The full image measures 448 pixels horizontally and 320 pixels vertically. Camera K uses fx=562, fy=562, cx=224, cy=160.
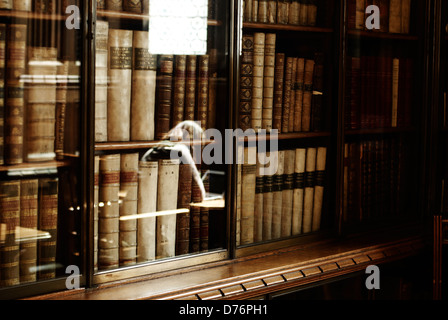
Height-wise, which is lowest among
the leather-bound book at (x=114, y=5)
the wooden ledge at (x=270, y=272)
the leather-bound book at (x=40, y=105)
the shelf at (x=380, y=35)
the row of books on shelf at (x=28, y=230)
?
the wooden ledge at (x=270, y=272)

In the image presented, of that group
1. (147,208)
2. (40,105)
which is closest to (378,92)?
(147,208)

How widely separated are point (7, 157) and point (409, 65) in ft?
5.98

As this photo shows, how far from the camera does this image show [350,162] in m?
2.43

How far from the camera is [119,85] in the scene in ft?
6.01

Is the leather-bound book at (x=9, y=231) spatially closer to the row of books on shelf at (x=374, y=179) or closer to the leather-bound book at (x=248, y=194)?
the leather-bound book at (x=248, y=194)

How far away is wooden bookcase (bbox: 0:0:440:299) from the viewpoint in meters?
1.73

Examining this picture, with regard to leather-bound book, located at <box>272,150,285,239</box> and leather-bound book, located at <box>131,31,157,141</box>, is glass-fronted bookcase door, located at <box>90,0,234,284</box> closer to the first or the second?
leather-bound book, located at <box>131,31,157,141</box>

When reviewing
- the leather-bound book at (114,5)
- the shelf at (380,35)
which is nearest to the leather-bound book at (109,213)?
the leather-bound book at (114,5)

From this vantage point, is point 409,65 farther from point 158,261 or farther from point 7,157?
point 7,157

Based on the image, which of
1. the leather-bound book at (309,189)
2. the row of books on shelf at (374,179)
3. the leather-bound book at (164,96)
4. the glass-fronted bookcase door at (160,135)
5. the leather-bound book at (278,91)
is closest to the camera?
the glass-fronted bookcase door at (160,135)

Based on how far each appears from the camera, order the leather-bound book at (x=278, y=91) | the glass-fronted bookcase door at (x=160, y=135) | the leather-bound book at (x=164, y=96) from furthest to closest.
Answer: the leather-bound book at (x=278, y=91)
the leather-bound book at (x=164, y=96)
the glass-fronted bookcase door at (x=160, y=135)

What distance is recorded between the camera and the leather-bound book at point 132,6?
1.83 m

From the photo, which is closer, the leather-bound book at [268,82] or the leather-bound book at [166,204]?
the leather-bound book at [166,204]

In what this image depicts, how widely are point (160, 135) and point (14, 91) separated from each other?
1.67 ft
